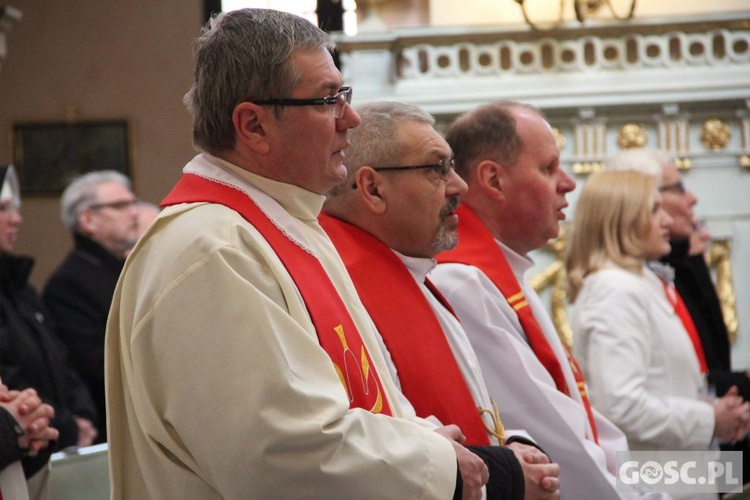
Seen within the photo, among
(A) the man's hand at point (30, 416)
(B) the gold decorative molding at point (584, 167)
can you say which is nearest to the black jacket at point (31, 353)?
(A) the man's hand at point (30, 416)

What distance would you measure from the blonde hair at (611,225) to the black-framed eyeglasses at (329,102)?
7.08 feet

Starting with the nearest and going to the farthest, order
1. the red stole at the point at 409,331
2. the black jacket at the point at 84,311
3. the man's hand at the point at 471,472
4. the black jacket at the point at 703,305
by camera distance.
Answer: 1. the man's hand at the point at 471,472
2. the red stole at the point at 409,331
3. the black jacket at the point at 703,305
4. the black jacket at the point at 84,311

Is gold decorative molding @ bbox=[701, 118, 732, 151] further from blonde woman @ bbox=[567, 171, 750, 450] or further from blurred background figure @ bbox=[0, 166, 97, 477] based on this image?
blurred background figure @ bbox=[0, 166, 97, 477]

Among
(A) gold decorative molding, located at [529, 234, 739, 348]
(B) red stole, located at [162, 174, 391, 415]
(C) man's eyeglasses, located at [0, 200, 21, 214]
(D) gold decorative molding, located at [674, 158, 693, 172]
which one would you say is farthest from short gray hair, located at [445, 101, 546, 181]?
(D) gold decorative molding, located at [674, 158, 693, 172]

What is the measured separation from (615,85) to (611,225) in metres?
4.44

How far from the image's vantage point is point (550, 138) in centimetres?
372

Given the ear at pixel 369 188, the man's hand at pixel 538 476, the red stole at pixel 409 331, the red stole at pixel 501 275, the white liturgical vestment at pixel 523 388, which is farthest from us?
the red stole at pixel 501 275

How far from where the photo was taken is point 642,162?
4.89 m

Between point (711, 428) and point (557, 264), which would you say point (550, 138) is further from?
point (557, 264)

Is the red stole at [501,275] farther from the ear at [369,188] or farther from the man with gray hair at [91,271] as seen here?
the man with gray hair at [91,271]

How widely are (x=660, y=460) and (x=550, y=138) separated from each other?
1270 millimetres

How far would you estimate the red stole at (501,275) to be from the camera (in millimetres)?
3430

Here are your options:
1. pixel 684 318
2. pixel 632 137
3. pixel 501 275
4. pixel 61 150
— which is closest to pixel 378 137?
pixel 501 275

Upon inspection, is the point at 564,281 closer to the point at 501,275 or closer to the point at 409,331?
the point at 501,275
